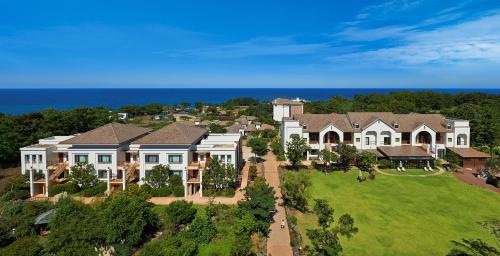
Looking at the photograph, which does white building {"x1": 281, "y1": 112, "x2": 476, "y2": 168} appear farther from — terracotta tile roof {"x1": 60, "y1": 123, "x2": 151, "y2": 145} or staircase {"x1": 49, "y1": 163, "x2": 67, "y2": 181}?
staircase {"x1": 49, "y1": 163, "x2": 67, "y2": 181}

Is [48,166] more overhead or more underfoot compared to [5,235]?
more overhead

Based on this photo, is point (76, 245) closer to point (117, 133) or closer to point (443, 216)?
point (117, 133)

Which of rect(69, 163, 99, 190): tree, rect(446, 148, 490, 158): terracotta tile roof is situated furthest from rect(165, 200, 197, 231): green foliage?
rect(446, 148, 490, 158): terracotta tile roof

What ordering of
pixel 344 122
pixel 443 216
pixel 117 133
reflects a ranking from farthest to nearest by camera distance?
pixel 344 122 < pixel 117 133 < pixel 443 216

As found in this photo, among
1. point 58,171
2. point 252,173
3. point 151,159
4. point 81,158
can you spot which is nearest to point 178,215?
point 151,159

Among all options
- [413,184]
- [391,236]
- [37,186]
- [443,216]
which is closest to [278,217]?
[391,236]

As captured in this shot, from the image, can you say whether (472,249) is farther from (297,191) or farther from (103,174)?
(103,174)
